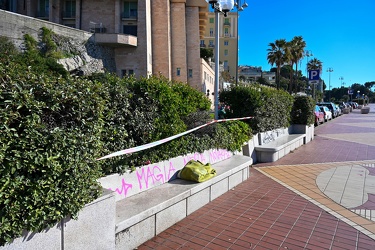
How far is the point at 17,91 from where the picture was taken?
2301 millimetres

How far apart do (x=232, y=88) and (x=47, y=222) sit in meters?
7.53

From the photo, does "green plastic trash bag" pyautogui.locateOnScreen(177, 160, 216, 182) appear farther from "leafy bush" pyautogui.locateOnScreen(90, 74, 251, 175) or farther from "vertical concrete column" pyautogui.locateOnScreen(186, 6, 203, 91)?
"vertical concrete column" pyautogui.locateOnScreen(186, 6, 203, 91)

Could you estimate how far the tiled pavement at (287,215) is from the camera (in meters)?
3.64

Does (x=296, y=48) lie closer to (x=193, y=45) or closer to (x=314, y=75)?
(x=193, y=45)

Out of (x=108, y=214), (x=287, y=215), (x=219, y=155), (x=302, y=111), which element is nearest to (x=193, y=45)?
(x=302, y=111)

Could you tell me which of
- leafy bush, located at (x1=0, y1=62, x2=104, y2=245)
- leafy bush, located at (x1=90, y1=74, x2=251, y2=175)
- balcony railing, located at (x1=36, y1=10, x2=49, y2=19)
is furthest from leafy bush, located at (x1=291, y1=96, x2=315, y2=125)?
balcony railing, located at (x1=36, y1=10, x2=49, y2=19)

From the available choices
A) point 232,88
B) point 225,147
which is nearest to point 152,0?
point 232,88

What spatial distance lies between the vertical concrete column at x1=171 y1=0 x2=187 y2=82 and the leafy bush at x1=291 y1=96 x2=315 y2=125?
3444 centimetres

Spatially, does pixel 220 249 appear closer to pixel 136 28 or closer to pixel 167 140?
pixel 167 140

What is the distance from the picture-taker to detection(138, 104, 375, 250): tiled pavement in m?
3.64

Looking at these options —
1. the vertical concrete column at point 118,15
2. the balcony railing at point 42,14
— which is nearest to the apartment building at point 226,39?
the vertical concrete column at point 118,15

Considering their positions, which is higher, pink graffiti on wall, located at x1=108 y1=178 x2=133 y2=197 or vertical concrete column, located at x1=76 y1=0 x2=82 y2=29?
vertical concrete column, located at x1=76 y1=0 x2=82 y2=29

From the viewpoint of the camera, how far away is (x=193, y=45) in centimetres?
4862

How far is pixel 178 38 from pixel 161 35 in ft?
12.6
